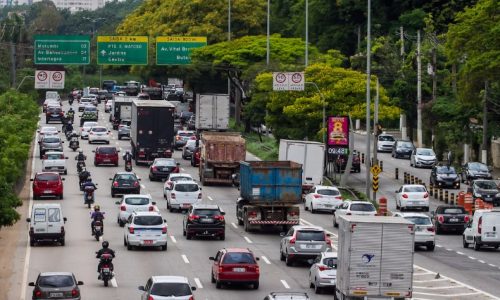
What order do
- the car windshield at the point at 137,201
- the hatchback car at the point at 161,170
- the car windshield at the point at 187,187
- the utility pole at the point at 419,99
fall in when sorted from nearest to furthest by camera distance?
1. the car windshield at the point at 137,201
2. the car windshield at the point at 187,187
3. the hatchback car at the point at 161,170
4. the utility pole at the point at 419,99

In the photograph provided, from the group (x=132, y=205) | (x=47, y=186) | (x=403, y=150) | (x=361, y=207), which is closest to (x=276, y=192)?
(x=361, y=207)

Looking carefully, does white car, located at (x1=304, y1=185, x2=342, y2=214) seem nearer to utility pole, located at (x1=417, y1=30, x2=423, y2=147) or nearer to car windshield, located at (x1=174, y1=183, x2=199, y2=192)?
car windshield, located at (x1=174, y1=183, x2=199, y2=192)

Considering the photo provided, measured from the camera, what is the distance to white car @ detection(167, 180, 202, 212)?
70062mm

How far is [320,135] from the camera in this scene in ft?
307

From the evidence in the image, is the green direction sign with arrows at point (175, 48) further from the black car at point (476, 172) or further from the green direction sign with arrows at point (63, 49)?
the black car at point (476, 172)

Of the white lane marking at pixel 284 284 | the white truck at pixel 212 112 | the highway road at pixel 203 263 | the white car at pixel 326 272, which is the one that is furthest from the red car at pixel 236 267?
the white truck at pixel 212 112

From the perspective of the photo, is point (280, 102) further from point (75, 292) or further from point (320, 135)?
point (75, 292)

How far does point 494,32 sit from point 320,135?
13042 millimetres

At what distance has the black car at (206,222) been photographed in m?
60.0

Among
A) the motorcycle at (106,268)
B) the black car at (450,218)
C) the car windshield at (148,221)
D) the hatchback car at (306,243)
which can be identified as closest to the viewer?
the motorcycle at (106,268)

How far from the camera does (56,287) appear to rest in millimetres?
40125

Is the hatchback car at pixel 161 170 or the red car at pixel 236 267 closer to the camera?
the red car at pixel 236 267

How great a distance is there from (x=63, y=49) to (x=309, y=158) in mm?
33673

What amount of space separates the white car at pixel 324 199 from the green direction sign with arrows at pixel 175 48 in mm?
41186
